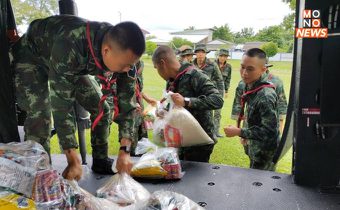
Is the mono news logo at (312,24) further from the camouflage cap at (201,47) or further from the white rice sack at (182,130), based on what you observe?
the camouflage cap at (201,47)

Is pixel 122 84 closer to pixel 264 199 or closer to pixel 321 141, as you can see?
pixel 264 199

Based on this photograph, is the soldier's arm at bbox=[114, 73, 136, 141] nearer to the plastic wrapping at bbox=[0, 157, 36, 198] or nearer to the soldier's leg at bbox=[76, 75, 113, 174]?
the soldier's leg at bbox=[76, 75, 113, 174]

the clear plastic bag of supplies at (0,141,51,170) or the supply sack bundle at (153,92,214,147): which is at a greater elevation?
the clear plastic bag of supplies at (0,141,51,170)

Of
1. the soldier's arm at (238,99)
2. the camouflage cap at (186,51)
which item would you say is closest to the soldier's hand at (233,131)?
the soldier's arm at (238,99)

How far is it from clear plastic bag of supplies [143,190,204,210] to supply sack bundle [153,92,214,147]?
73 cm

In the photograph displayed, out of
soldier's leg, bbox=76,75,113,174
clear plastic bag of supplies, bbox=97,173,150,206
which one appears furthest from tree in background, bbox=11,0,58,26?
clear plastic bag of supplies, bbox=97,173,150,206

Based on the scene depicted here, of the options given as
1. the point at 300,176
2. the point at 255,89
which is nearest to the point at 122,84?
the point at 255,89

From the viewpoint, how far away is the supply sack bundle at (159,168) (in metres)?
1.67

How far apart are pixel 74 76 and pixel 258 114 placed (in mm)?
1126

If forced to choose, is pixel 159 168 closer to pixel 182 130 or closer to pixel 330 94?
pixel 182 130

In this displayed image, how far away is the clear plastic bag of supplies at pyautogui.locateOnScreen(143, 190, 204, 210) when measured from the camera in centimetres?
110

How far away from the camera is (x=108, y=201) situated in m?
1.21

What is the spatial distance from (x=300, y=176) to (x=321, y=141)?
0.21 m

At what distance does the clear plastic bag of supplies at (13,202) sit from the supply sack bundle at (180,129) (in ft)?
3.66
